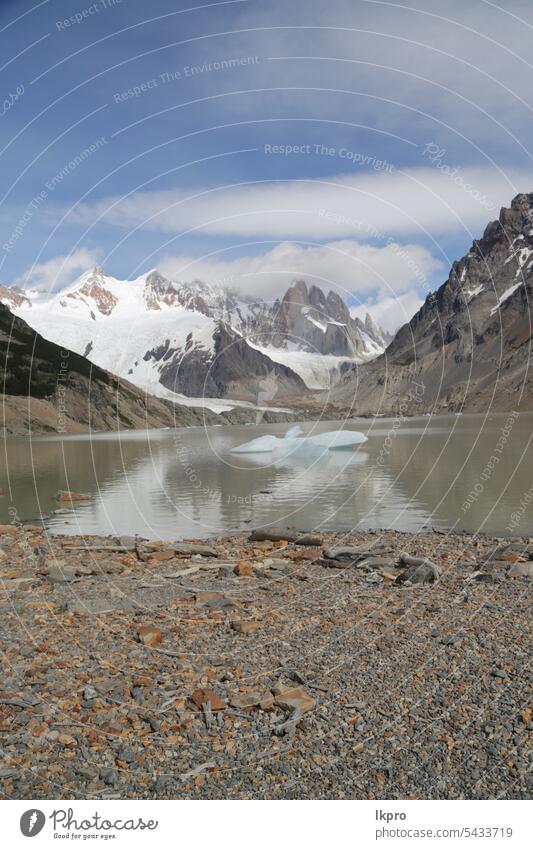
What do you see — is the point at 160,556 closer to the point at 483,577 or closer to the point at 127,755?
the point at 483,577

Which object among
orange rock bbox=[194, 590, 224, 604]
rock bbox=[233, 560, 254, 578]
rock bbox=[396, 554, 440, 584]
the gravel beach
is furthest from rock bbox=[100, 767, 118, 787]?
rock bbox=[396, 554, 440, 584]

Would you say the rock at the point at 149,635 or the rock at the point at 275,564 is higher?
the rock at the point at 149,635

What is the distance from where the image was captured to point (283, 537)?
928 inches

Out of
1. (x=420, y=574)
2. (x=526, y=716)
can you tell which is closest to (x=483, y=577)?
(x=420, y=574)

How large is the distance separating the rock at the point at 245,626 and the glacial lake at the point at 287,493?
597 inches

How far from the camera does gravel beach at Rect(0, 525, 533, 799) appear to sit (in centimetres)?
718

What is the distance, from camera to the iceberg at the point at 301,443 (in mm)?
76875

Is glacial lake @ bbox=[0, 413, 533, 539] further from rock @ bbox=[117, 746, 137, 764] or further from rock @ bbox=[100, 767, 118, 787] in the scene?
rock @ bbox=[100, 767, 118, 787]

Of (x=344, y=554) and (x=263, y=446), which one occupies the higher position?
(x=344, y=554)

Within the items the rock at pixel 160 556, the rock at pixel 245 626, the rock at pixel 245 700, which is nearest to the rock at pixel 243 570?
the rock at pixel 160 556

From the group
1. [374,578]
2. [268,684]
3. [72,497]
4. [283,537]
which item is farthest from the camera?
[72,497]

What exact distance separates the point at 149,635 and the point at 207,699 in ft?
9.37

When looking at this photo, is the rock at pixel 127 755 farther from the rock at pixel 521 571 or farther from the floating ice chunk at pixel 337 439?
the floating ice chunk at pixel 337 439

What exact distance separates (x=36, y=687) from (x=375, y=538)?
16643 mm
